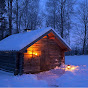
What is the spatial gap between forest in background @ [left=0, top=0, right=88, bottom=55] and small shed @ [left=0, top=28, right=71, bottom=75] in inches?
518

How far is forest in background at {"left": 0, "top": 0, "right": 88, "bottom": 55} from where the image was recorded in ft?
90.6

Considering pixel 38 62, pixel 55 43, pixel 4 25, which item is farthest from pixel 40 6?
pixel 38 62

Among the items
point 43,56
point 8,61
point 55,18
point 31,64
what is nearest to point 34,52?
point 31,64

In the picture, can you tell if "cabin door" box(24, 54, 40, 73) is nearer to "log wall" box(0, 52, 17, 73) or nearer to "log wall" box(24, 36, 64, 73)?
"log wall" box(24, 36, 64, 73)

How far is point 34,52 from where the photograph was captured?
12859 millimetres

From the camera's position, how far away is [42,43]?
44.7ft

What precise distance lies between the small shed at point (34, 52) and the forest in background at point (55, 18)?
13.2m

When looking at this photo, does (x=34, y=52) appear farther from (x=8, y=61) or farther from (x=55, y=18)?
(x=55, y=18)

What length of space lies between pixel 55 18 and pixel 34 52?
18.1m

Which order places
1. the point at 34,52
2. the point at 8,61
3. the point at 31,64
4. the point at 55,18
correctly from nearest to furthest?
the point at 31,64
the point at 34,52
the point at 8,61
the point at 55,18

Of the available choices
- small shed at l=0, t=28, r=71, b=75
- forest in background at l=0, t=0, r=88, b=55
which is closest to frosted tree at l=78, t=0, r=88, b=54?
forest in background at l=0, t=0, r=88, b=55

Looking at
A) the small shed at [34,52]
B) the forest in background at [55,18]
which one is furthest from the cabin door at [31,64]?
the forest in background at [55,18]

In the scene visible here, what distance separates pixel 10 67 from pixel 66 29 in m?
19.8

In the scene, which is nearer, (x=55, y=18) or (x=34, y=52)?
(x=34, y=52)
